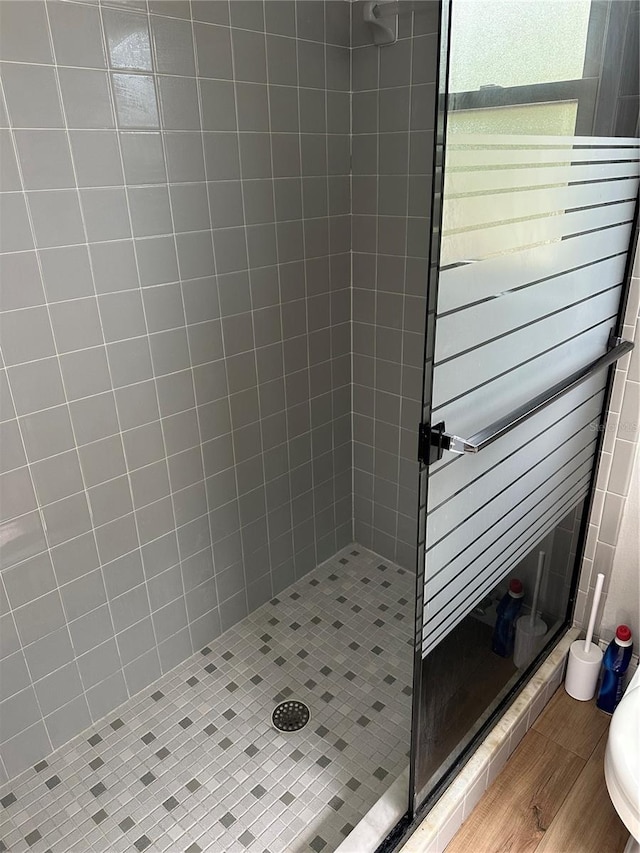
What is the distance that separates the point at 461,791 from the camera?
1.45 meters

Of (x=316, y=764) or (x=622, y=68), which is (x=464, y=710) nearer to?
(x=316, y=764)

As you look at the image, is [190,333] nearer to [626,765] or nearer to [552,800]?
[626,765]

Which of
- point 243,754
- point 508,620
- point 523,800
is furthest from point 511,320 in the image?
point 243,754

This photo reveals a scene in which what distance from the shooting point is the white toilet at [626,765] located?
116cm

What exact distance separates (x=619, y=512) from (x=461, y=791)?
851 millimetres

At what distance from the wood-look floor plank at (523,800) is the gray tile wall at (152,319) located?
0.97 metres

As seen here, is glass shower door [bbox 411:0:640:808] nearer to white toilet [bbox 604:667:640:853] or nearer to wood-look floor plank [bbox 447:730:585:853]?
wood-look floor plank [bbox 447:730:585:853]

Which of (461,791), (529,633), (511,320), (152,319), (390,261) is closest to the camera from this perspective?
(511,320)

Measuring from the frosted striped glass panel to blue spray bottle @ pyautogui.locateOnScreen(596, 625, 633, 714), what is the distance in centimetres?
41

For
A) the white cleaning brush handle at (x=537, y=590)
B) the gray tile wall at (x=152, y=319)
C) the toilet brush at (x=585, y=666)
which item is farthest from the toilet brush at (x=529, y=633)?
the gray tile wall at (x=152, y=319)

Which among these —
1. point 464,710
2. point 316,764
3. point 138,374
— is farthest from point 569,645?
point 138,374

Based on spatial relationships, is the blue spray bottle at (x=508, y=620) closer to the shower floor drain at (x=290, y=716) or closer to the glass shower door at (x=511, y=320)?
the glass shower door at (x=511, y=320)

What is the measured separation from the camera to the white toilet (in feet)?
3.82

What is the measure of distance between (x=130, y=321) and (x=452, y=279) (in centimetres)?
93
